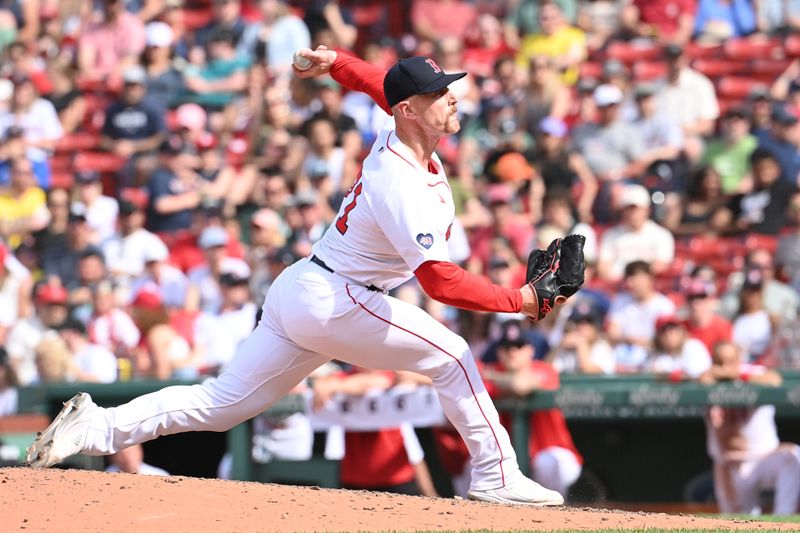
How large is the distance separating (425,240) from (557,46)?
24.1 ft

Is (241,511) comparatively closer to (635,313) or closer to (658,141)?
A: (635,313)

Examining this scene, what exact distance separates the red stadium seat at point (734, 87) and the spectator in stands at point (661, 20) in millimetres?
612

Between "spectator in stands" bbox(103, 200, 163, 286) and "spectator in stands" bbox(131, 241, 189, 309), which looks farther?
"spectator in stands" bbox(103, 200, 163, 286)

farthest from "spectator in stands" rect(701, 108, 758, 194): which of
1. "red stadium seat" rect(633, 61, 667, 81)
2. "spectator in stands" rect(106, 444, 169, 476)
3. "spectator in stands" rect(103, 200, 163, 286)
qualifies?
"spectator in stands" rect(106, 444, 169, 476)

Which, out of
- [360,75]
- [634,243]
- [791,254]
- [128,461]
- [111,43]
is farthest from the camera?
[111,43]

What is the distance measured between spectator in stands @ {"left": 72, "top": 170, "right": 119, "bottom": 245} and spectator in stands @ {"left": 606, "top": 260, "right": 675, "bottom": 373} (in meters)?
4.41

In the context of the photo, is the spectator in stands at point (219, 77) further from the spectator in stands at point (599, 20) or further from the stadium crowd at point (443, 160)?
the spectator in stands at point (599, 20)

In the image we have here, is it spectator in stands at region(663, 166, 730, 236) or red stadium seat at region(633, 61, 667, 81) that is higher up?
red stadium seat at region(633, 61, 667, 81)

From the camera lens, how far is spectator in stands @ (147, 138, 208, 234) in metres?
11.4

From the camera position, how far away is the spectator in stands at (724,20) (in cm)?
1214

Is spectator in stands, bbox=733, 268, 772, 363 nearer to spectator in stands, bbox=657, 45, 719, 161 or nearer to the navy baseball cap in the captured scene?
spectator in stands, bbox=657, 45, 719, 161

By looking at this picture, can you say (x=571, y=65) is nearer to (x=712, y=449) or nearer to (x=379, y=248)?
(x=712, y=449)

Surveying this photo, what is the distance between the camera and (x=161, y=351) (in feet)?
30.2

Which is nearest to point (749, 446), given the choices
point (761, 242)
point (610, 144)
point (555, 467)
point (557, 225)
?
point (555, 467)
